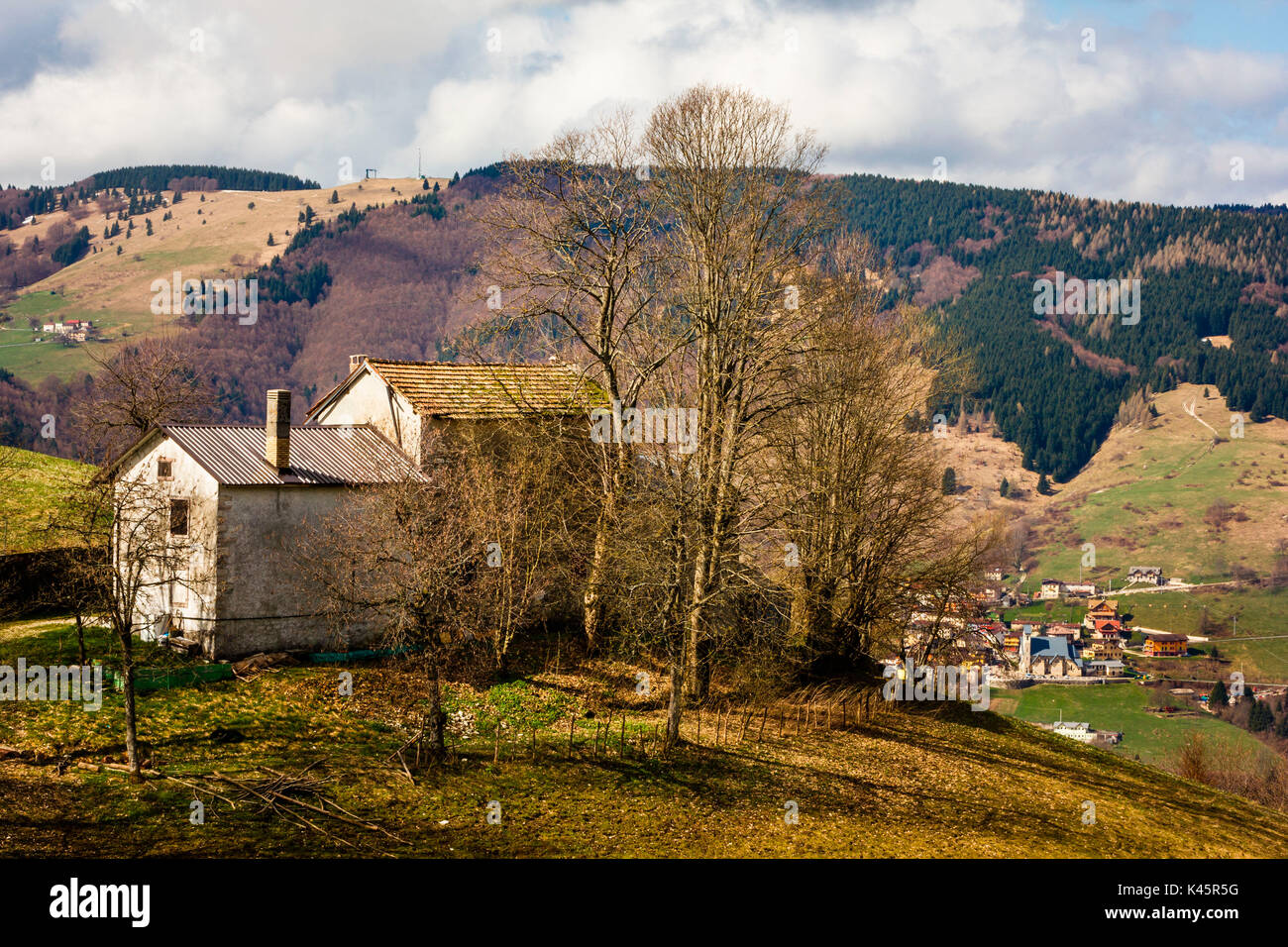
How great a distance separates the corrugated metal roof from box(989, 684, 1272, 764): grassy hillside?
6484 cm

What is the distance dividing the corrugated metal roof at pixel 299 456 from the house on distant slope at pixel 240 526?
38 millimetres

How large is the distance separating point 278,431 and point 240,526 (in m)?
3.05

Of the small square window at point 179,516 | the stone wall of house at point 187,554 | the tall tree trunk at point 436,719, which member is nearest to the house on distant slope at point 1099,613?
the stone wall of house at point 187,554

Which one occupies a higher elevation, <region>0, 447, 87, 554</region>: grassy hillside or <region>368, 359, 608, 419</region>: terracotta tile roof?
<region>368, 359, 608, 419</region>: terracotta tile roof

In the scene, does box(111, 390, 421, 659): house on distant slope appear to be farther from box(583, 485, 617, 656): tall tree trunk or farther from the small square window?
box(583, 485, 617, 656): tall tree trunk

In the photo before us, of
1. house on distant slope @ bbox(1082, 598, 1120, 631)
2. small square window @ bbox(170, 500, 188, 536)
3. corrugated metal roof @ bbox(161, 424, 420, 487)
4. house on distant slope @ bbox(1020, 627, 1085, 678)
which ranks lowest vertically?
house on distant slope @ bbox(1020, 627, 1085, 678)

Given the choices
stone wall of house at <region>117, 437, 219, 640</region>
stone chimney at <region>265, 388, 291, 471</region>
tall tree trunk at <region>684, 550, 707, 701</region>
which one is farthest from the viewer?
stone chimney at <region>265, 388, 291, 471</region>

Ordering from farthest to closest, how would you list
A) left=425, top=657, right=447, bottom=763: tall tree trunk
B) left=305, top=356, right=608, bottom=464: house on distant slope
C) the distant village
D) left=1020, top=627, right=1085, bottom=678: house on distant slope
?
the distant village < left=1020, top=627, right=1085, bottom=678: house on distant slope < left=305, top=356, right=608, bottom=464: house on distant slope < left=425, top=657, right=447, bottom=763: tall tree trunk

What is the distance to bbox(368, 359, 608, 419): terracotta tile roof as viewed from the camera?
3033 centimetres

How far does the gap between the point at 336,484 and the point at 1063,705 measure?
88705 millimetres

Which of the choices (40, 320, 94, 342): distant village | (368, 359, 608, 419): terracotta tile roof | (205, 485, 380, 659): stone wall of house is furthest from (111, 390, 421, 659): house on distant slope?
(40, 320, 94, 342): distant village

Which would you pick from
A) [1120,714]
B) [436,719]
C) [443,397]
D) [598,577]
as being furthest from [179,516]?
[1120,714]

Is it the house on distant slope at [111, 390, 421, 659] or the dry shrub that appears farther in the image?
the dry shrub

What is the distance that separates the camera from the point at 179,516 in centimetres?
2573
